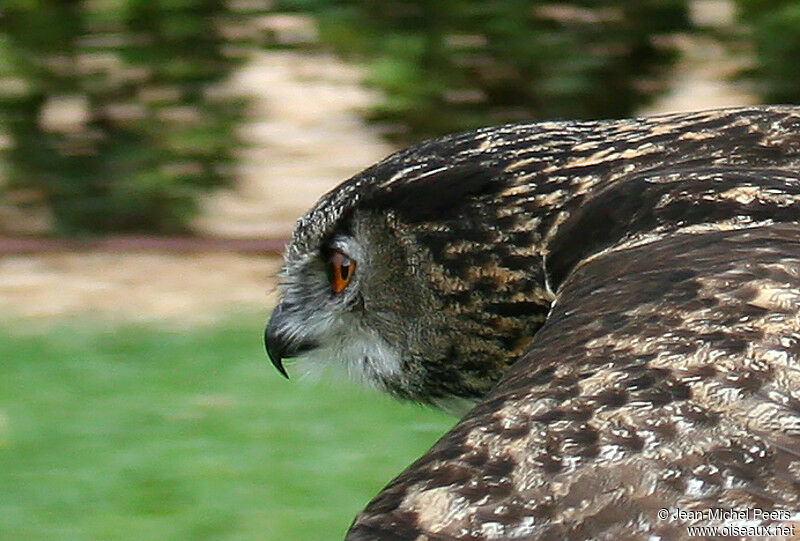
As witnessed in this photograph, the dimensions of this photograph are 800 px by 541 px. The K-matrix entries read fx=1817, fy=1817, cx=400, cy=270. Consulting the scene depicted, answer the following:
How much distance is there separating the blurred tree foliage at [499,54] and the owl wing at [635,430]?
513 cm

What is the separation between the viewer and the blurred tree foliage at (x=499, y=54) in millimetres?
8148

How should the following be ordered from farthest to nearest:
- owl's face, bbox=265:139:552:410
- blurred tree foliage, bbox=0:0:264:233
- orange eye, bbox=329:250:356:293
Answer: blurred tree foliage, bbox=0:0:264:233 < orange eye, bbox=329:250:356:293 < owl's face, bbox=265:139:552:410

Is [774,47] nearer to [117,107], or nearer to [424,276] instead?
[117,107]

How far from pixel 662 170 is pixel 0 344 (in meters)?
3.99

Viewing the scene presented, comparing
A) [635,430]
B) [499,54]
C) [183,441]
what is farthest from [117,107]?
[635,430]

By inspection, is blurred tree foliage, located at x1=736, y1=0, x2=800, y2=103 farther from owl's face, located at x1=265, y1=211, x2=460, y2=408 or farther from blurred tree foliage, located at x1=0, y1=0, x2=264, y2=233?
owl's face, located at x1=265, y1=211, x2=460, y2=408

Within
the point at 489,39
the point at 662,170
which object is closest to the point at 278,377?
the point at 489,39

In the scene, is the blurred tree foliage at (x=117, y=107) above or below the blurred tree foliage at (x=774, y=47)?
above

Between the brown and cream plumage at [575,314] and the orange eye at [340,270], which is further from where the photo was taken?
the orange eye at [340,270]

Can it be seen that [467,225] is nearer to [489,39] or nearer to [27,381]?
[27,381]

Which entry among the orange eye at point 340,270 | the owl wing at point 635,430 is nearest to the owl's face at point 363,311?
the orange eye at point 340,270

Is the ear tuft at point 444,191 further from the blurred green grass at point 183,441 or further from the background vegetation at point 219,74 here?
the background vegetation at point 219,74

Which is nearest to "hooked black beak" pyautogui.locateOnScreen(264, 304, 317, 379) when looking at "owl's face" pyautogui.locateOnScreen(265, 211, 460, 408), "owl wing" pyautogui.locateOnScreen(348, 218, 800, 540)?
"owl's face" pyautogui.locateOnScreen(265, 211, 460, 408)

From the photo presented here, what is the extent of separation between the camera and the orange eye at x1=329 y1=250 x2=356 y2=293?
4637 millimetres
